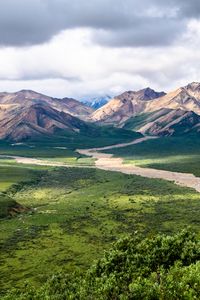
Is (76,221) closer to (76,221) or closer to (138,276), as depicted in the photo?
(76,221)

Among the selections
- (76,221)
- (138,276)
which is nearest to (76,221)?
(76,221)

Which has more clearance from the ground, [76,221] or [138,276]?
[138,276]

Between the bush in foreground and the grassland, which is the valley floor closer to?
the grassland

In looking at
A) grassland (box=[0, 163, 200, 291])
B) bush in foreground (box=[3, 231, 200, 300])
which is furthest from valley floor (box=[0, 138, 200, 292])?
bush in foreground (box=[3, 231, 200, 300])

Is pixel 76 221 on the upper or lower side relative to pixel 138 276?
lower

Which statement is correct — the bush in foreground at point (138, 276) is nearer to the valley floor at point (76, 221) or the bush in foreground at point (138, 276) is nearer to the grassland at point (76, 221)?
the valley floor at point (76, 221)

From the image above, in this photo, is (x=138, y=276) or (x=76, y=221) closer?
(x=138, y=276)

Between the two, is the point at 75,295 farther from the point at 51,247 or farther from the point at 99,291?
the point at 51,247
